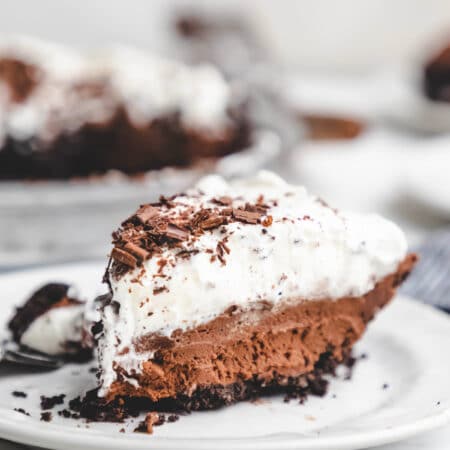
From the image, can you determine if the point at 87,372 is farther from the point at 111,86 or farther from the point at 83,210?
the point at 111,86

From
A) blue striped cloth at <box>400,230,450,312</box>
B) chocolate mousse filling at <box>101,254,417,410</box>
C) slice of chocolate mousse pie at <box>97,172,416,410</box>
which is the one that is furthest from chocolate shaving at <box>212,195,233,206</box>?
blue striped cloth at <box>400,230,450,312</box>

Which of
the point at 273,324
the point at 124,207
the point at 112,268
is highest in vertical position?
the point at 124,207

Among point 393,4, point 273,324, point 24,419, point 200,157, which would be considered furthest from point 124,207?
point 393,4

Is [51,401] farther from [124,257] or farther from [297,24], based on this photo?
[297,24]

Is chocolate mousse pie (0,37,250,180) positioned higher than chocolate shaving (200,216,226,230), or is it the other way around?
chocolate mousse pie (0,37,250,180)

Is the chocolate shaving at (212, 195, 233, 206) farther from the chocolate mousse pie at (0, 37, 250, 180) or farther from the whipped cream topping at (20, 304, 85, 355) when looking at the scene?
the chocolate mousse pie at (0, 37, 250, 180)

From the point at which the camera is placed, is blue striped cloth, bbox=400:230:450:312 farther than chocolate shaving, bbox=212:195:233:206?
Yes

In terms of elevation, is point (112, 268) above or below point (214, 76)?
below
